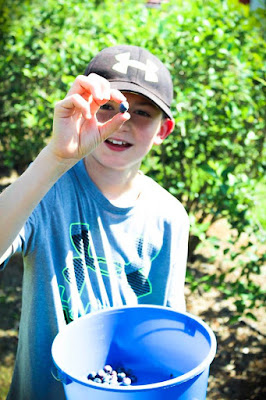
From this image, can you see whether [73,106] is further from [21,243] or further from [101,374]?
[101,374]

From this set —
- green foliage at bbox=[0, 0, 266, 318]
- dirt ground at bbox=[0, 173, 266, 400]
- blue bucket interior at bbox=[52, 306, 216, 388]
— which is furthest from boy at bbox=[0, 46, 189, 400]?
dirt ground at bbox=[0, 173, 266, 400]

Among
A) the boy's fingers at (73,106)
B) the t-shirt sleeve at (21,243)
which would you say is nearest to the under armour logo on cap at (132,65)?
the boy's fingers at (73,106)

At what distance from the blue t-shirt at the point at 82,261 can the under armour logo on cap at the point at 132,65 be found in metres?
0.37

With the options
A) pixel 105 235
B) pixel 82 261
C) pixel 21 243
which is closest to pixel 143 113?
pixel 105 235

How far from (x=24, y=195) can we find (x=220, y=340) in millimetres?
2462

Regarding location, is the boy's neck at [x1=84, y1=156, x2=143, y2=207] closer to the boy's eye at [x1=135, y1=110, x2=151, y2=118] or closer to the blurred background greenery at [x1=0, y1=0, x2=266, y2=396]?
the boy's eye at [x1=135, y1=110, x2=151, y2=118]

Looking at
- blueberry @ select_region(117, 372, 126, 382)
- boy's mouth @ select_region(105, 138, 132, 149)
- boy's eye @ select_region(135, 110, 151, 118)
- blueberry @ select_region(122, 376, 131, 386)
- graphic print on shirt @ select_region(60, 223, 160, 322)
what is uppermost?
boy's eye @ select_region(135, 110, 151, 118)

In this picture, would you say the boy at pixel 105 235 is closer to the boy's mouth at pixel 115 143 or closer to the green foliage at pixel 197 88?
the boy's mouth at pixel 115 143

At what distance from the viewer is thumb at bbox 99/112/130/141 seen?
1420 millimetres

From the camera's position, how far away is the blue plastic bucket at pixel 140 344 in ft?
5.08

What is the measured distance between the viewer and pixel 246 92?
3.41 metres

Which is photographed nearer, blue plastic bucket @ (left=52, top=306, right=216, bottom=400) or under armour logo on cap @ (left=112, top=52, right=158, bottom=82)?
blue plastic bucket @ (left=52, top=306, right=216, bottom=400)

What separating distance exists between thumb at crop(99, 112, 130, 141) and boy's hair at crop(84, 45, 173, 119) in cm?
36

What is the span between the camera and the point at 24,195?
1390 mm
